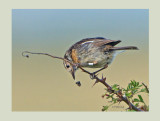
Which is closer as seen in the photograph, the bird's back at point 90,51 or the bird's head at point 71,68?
→ the bird's back at point 90,51

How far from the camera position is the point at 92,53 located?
554cm

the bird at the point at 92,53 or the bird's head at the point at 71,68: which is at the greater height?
the bird at the point at 92,53

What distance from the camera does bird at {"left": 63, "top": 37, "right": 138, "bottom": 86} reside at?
5398 millimetres

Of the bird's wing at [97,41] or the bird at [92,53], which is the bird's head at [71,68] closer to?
the bird at [92,53]

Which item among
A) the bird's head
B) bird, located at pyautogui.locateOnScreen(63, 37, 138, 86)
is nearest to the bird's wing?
bird, located at pyautogui.locateOnScreen(63, 37, 138, 86)

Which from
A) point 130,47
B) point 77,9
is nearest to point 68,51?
point 77,9

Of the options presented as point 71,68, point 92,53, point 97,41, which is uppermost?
point 97,41

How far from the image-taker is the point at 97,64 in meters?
5.45

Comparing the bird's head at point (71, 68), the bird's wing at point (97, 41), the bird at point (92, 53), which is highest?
the bird's wing at point (97, 41)

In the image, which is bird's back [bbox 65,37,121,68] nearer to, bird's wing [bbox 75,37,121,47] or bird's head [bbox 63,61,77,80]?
bird's wing [bbox 75,37,121,47]

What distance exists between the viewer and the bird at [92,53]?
213 inches

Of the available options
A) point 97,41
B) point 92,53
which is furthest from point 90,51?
point 97,41

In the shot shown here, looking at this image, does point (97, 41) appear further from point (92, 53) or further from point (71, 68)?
point (71, 68)

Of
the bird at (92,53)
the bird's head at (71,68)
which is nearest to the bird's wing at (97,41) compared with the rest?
the bird at (92,53)
